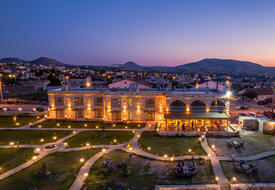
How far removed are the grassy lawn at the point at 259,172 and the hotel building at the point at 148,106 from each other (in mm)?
10729

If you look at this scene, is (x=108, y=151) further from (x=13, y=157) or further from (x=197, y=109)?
(x=197, y=109)

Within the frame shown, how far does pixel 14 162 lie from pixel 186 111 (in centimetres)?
2866

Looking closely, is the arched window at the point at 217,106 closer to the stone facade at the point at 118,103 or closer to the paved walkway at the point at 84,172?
the stone facade at the point at 118,103

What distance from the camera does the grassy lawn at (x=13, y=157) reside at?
2161 cm

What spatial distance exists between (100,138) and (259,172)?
73.1ft

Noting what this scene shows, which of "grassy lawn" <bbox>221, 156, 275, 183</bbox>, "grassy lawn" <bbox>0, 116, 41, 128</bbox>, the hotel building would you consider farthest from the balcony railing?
"grassy lawn" <bbox>0, 116, 41, 128</bbox>

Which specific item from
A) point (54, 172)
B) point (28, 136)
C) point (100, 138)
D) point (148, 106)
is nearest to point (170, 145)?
point (100, 138)

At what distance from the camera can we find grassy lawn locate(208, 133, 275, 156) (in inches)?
942

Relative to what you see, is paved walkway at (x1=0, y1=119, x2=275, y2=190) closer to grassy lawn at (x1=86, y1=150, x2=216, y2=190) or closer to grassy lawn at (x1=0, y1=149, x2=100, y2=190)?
grassy lawn at (x1=86, y1=150, x2=216, y2=190)

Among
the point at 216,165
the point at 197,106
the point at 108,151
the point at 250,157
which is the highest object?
the point at 197,106

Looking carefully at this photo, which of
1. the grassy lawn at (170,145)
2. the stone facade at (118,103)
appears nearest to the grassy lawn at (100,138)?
the grassy lawn at (170,145)

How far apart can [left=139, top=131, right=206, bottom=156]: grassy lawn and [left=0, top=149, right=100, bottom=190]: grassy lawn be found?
8507mm

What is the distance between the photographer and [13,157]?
78.0 feet

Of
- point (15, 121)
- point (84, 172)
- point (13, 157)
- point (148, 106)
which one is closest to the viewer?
point (84, 172)
